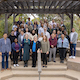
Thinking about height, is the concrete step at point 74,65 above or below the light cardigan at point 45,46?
below

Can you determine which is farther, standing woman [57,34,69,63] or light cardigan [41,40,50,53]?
standing woman [57,34,69,63]

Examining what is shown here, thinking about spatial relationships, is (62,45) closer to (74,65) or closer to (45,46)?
(45,46)

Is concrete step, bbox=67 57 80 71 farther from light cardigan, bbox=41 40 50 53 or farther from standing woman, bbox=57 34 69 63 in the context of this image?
light cardigan, bbox=41 40 50 53

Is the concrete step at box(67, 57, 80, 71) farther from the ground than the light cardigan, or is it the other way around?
the light cardigan

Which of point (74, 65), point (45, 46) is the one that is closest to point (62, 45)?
point (45, 46)

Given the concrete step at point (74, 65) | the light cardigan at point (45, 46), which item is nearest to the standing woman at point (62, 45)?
the concrete step at point (74, 65)

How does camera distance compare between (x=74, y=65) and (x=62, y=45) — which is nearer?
(x=74, y=65)

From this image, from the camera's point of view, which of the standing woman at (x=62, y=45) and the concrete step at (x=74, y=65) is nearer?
the concrete step at (x=74, y=65)

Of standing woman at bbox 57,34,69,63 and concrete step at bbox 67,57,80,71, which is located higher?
standing woman at bbox 57,34,69,63

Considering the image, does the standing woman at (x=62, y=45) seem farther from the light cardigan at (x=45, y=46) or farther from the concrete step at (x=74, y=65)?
the light cardigan at (x=45, y=46)

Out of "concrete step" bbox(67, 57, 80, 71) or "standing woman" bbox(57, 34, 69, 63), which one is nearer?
"concrete step" bbox(67, 57, 80, 71)

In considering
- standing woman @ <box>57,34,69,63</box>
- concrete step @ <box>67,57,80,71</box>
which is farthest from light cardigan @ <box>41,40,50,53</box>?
concrete step @ <box>67,57,80,71</box>

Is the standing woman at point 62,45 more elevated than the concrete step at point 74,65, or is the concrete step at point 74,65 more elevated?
the standing woman at point 62,45

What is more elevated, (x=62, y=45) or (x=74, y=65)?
(x=62, y=45)
